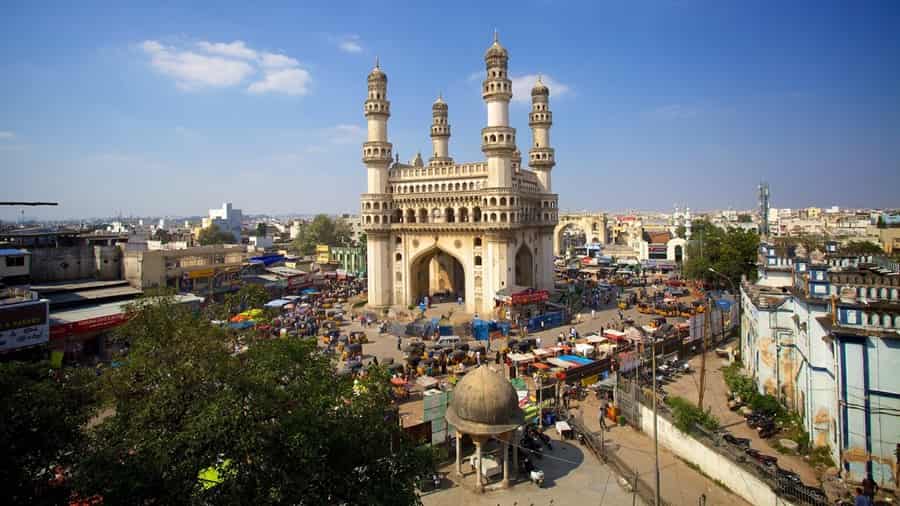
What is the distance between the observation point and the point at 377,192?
139 feet

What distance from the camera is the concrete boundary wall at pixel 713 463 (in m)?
13.0

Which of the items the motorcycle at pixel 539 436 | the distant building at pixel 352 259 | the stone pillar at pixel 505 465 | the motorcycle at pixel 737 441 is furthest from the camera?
the distant building at pixel 352 259

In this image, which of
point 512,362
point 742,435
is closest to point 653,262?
point 512,362

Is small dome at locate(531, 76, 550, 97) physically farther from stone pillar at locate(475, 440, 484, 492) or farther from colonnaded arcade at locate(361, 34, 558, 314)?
stone pillar at locate(475, 440, 484, 492)

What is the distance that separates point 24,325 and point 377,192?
80.1ft

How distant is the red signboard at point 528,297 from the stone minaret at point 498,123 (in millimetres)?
7917

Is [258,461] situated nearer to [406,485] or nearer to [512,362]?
[406,485]

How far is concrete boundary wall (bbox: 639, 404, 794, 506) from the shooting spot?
1304 centimetres

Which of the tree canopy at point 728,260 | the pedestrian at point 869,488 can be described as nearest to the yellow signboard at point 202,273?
the tree canopy at point 728,260

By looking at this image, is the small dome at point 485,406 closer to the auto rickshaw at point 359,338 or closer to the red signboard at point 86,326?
the auto rickshaw at point 359,338

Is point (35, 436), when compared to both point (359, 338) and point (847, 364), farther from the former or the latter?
point (359, 338)

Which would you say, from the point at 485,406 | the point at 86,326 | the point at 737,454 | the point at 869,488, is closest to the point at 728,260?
the point at 737,454

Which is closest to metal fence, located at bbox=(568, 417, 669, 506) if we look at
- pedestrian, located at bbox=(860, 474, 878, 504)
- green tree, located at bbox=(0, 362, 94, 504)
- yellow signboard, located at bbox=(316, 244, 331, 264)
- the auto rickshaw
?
pedestrian, located at bbox=(860, 474, 878, 504)

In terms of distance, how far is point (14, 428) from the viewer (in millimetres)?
8547
